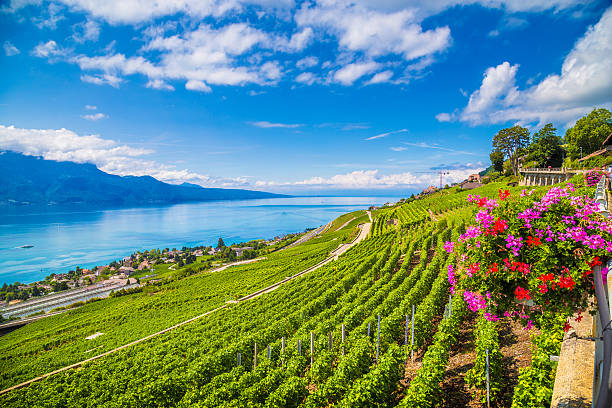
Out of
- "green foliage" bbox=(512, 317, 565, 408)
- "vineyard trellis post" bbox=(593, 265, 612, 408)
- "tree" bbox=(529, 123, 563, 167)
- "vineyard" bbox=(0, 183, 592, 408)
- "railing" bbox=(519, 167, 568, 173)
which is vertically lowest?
"vineyard" bbox=(0, 183, 592, 408)

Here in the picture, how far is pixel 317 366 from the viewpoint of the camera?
1005 cm

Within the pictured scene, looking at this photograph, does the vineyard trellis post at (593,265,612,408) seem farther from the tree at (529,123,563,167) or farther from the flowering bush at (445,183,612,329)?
the tree at (529,123,563,167)

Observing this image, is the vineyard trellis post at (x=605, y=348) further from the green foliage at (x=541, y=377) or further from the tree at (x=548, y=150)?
the tree at (x=548, y=150)

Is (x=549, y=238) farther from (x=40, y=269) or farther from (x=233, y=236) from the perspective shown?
(x=233, y=236)

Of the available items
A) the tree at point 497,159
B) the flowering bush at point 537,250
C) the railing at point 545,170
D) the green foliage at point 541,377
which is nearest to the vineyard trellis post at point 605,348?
the flowering bush at point 537,250

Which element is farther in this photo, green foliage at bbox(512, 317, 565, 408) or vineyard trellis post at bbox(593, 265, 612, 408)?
green foliage at bbox(512, 317, 565, 408)

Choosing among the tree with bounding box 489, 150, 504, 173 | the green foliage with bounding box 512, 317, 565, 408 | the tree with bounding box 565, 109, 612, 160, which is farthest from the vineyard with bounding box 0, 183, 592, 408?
the tree with bounding box 489, 150, 504, 173

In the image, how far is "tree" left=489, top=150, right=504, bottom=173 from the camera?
223 feet

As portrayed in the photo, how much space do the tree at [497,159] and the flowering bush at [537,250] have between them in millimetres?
76847

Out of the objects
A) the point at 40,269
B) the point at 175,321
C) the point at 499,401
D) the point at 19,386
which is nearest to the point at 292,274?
the point at 175,321

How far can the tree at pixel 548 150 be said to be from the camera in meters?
50.9

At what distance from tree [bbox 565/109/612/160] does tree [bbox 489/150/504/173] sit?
22059 millimetres

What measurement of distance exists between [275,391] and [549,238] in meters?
8.79

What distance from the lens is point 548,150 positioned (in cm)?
5062
